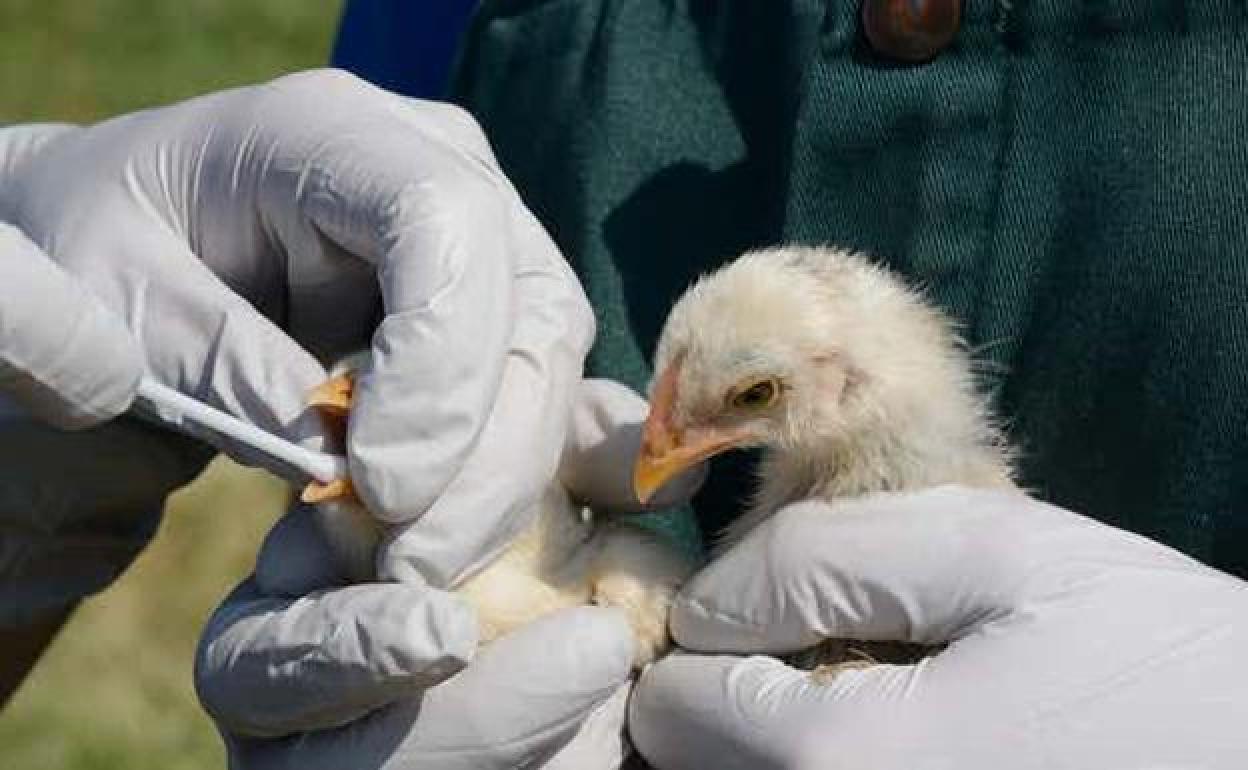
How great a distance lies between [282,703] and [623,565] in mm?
203

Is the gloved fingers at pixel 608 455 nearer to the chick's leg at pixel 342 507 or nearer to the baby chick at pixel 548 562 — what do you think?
the baby chick at pixel 548 562

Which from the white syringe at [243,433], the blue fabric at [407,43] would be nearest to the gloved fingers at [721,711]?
the white syringe at [243,433]

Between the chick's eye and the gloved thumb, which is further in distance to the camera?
the chick's eye

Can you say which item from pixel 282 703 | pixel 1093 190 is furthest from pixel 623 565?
pixel 1093 190

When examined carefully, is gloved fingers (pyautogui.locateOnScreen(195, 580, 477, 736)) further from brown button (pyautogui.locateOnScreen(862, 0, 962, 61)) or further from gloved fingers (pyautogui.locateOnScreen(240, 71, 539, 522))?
brown button (pyautogui.locateOnScreen(862, 0, 962, 61))

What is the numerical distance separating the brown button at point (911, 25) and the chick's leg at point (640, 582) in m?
0.31

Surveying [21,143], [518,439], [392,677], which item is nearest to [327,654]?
[392,677]

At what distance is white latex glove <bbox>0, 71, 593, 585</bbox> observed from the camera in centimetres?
113

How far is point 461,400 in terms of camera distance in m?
1.13

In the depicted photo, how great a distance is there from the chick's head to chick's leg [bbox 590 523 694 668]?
2.2 inches

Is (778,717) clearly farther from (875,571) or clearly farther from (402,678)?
(402,678)

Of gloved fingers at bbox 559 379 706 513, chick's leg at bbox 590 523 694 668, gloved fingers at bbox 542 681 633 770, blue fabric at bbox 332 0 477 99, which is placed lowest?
gloved fingers at bbox 542 681 633 770

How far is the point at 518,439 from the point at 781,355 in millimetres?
149

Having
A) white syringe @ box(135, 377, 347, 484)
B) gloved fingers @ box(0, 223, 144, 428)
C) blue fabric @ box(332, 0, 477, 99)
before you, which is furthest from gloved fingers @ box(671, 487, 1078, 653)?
blue fabric @ box(332, 0, 477, 99)
